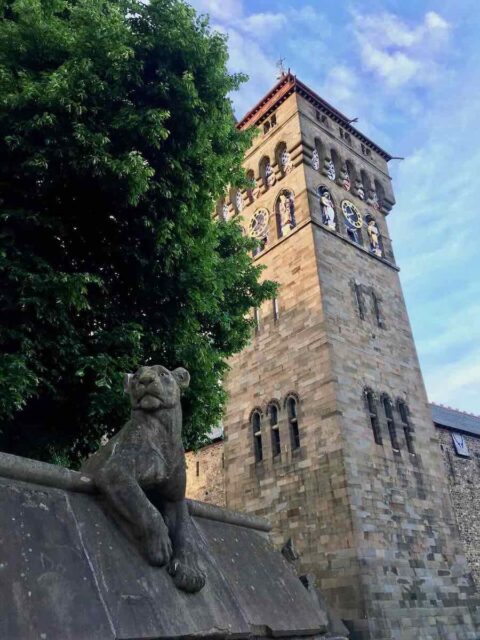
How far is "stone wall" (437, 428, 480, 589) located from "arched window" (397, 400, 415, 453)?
344 centimetres

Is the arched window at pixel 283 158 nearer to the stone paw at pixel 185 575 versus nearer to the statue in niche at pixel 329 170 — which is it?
the statue in niche at pixel 329 170

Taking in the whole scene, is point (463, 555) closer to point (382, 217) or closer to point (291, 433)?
point (291, 433)

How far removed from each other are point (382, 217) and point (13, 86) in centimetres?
2094

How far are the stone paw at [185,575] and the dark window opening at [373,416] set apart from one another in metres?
15.4

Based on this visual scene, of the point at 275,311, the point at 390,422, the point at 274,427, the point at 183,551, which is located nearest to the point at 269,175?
the point at 275,311

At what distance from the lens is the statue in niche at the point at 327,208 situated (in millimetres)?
21406

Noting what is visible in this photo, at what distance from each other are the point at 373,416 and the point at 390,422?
97cm

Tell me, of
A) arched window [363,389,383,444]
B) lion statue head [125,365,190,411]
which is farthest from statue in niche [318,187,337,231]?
lion statue head [125,365,190,411]

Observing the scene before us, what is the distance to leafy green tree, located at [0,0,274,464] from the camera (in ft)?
21.4

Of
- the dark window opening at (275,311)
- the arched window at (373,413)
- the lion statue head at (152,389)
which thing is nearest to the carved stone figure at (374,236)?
the dark window opening at (275,311)

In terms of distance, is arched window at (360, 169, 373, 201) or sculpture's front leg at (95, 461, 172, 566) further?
arched window at (360, 169, 373, 201)

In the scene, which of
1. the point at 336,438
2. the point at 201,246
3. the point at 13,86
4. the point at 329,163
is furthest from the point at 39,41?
the point at 329,163

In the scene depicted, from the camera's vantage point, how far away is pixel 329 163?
23.4 metres

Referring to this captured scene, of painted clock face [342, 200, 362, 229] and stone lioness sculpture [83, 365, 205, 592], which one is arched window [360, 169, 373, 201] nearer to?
painted clock face [342, 200, 362, 229]
